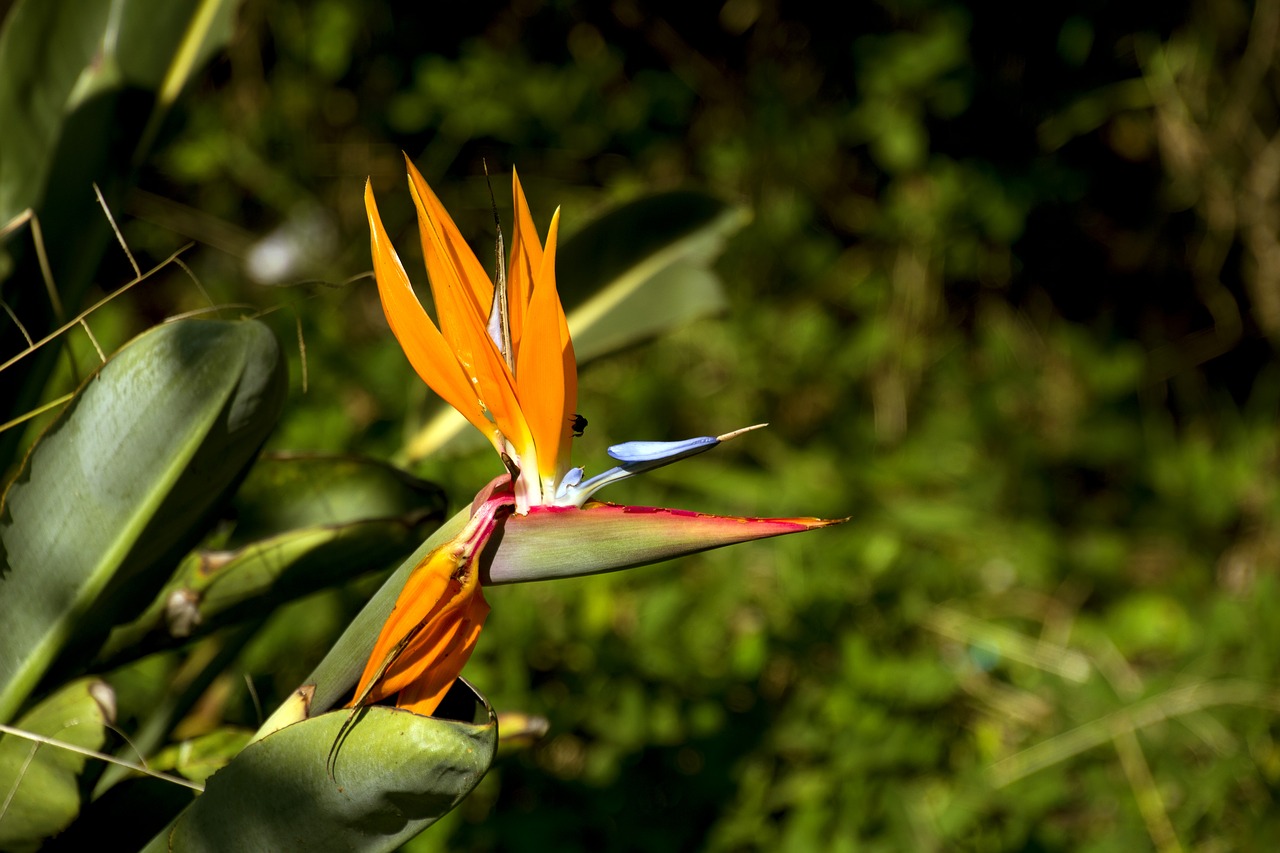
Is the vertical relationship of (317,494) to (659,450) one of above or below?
below

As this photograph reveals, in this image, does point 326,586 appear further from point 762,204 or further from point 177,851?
point 762,204

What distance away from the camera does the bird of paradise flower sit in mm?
394

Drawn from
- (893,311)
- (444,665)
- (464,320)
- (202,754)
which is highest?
(464,320)

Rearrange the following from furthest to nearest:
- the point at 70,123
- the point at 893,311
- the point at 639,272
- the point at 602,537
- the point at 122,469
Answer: the point at 893,311 < the point at 639,272 < the point at 70,123 < the point at 122,469 < the point at 602,537

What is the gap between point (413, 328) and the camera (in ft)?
1.37

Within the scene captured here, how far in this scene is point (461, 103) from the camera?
1.68 metres

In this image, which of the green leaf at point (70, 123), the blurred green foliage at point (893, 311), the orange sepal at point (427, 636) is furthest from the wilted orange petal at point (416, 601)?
the blurred green foliage at point (893, 311)

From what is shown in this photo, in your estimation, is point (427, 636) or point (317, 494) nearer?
point (427, 636)

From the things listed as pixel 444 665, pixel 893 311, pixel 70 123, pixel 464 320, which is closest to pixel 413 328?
Result: pixel 464 320

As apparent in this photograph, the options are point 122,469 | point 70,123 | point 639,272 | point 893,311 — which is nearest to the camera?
point 122,469

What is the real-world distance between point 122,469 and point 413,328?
0.17 m

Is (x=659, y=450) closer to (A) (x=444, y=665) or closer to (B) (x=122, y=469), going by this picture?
(A) (x=444, y=665)

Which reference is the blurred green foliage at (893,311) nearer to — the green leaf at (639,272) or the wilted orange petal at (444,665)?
the green leaf at (639,272)

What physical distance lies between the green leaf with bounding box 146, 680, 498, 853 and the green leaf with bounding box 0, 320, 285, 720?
0.13 m
